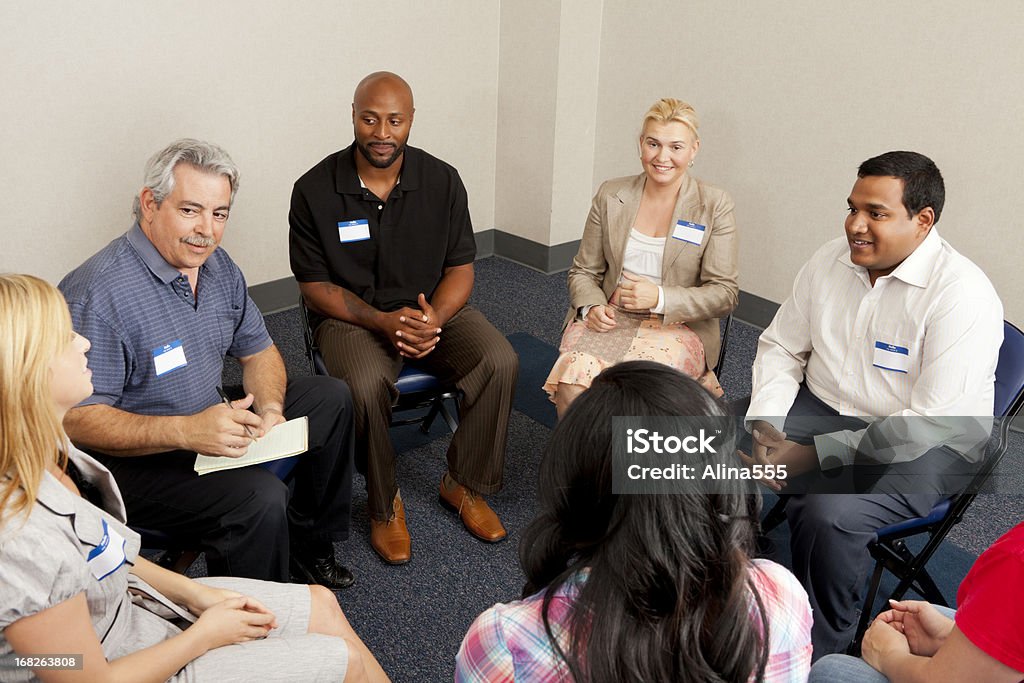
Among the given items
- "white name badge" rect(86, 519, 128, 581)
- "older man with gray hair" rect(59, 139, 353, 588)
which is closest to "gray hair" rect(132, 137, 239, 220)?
"older man with gray hair" rect(59, 139, 353, 588)

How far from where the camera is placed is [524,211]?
211 inches

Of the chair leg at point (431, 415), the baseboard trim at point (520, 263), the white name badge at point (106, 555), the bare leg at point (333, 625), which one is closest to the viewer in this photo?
the white name badge at point (106, 555)

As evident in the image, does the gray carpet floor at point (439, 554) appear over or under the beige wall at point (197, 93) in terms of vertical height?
under

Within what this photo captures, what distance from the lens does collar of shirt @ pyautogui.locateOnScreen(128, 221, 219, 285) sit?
222cm

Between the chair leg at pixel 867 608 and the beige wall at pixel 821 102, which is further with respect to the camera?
the beige wall at pixel 821 102

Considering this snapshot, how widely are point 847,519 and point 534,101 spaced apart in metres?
3.51

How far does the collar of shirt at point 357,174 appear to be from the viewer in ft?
10.1

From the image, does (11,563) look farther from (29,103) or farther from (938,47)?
(938,47)

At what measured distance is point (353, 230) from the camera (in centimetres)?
309

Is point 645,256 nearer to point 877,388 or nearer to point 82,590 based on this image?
point 877,388

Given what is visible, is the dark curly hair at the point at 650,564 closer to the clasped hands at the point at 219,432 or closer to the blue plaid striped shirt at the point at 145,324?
the clasped hands at the point at 219,432

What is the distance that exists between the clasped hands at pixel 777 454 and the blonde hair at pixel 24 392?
5.73ft

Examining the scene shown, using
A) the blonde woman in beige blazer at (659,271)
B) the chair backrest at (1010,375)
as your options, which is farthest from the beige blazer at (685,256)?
the chair backrest at (1010,375)

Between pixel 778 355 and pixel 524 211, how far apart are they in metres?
2.90
